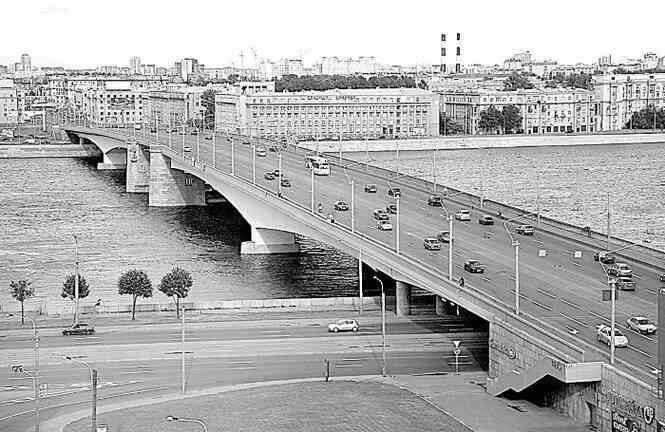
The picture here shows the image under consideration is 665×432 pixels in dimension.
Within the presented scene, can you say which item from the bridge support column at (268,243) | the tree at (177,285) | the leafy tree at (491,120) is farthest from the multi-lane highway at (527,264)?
the leafy tree at (491,120)

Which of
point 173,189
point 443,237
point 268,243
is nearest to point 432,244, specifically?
point 443,237

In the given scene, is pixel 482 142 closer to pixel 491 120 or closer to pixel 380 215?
pixel 491 120

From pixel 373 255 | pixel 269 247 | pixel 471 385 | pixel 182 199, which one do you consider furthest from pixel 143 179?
pixel 471 385

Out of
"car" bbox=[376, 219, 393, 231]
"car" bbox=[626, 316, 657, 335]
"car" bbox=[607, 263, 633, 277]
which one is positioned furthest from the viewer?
"car" bbox=[376, 219, 393, 231]

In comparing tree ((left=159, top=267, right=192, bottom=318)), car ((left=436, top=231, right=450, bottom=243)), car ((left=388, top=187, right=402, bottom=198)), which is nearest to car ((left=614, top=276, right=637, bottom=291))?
car ((left=436, top=231, right=450, bottom=243))

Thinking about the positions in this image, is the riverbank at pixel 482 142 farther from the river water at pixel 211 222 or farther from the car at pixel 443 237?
the car at pixel 443 237

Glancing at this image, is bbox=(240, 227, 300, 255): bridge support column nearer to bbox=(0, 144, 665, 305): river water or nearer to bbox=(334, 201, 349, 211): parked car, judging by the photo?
bbox=(0, 144, 665, 305): river water
